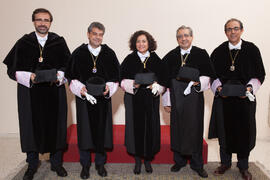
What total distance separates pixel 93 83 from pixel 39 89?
0.73 meters

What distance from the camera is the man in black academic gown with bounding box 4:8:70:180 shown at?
10.6 feet

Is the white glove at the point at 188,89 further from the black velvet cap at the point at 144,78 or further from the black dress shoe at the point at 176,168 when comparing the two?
Answer: the black dress shoe at the point at 176,168

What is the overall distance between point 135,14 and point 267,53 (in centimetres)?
281

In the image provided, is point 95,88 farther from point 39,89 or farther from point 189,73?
point 189,73

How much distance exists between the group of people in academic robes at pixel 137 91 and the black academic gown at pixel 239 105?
1 centimetres

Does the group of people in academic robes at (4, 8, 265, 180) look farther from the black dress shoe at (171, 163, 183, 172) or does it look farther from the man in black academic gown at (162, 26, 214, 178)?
the black dress shoe at (171, 163, 183, 172)

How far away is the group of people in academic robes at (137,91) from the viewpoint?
3240 millimetres

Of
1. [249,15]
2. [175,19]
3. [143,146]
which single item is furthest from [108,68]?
[249,15]

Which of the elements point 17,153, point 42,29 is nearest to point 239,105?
point 42,29

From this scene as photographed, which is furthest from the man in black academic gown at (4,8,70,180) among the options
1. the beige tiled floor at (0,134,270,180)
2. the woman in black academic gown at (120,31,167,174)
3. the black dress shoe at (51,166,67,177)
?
the woman in black academic gown at (120,31,167,174)

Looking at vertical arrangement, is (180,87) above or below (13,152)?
above

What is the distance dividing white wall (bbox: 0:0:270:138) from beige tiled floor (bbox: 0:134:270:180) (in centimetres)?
138

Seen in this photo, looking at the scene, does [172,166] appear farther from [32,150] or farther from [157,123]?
[32,150]

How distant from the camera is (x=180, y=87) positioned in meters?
3.37
